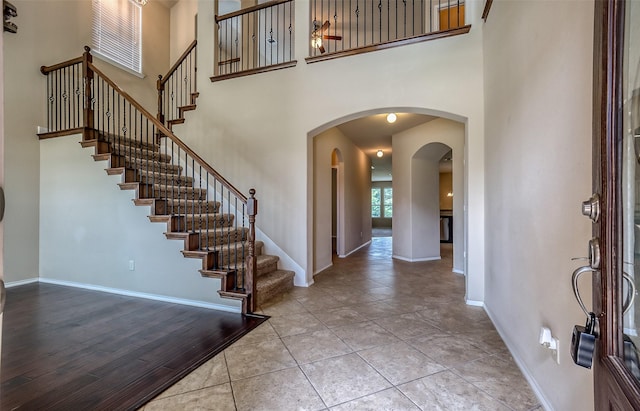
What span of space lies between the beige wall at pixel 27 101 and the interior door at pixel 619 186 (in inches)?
227

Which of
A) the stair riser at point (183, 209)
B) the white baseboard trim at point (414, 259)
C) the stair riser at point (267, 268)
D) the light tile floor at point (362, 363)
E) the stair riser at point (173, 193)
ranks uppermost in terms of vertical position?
the stair riser at point (173, 193)

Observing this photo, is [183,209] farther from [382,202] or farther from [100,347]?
[382,202]

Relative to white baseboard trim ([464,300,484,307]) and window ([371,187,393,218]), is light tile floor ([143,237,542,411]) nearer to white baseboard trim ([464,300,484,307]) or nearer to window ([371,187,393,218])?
white baseboard trim ([464,300,484,307])

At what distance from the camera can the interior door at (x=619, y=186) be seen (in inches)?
28.5

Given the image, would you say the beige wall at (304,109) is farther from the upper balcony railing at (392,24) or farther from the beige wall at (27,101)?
the beige wall at (27,101)

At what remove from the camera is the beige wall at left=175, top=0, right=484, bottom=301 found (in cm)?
336

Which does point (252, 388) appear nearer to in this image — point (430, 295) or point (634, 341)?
point (634, 341)

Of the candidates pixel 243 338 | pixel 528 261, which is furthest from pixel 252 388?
pixel 528 261

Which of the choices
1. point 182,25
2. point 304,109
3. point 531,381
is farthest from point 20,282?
point 531,381

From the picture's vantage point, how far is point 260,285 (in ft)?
11.5

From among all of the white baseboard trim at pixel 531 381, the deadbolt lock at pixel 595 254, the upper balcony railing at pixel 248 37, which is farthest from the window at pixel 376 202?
the deadbolt lock at pixel 595 254

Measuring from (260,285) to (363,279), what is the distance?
1759 millimetres

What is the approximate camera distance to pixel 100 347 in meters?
2.38

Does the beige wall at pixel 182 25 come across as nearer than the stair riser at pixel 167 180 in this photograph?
No
